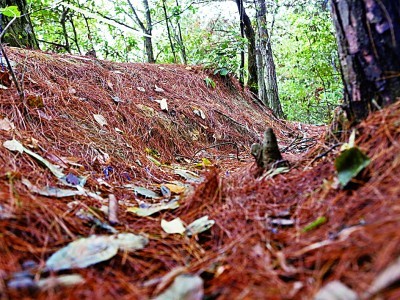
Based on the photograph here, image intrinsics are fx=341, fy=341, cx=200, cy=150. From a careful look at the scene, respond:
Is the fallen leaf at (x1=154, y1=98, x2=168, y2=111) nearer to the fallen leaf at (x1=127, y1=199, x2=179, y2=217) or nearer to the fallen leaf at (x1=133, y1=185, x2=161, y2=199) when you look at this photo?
the fallen leaf at (x1=133, y1=185, x2=161, y2=199)

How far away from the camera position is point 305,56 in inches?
284

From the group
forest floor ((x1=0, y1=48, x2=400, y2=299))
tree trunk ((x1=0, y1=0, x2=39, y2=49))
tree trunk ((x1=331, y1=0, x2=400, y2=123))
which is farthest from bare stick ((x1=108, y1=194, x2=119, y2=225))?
tree trunk ((x1=0, y1=0, x2=39, y2=49))

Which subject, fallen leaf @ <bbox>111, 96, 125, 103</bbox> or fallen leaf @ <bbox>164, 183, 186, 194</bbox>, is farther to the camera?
fallen leaf @ <bbox>111, 96, 125, 103</bbox>

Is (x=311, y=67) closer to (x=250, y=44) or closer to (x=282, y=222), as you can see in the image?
(x=250, y=44)

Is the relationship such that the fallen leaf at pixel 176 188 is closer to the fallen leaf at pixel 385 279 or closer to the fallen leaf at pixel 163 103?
the fallen leaf at pixel 385 279

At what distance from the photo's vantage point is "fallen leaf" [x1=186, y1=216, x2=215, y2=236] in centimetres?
116

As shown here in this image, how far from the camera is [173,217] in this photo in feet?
4.44

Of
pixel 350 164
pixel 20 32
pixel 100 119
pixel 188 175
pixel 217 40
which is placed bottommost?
pixel 188 175

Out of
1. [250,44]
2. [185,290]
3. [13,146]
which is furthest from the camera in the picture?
[250,44]

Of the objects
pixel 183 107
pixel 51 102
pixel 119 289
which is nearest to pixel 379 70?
pixel 119 289

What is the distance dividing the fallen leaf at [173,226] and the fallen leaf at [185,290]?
36 cm

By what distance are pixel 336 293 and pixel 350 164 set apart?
1.83 feet

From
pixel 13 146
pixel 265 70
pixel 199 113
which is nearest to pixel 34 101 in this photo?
pixel 13 146

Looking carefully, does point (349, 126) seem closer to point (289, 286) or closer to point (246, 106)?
point (289, 286)
